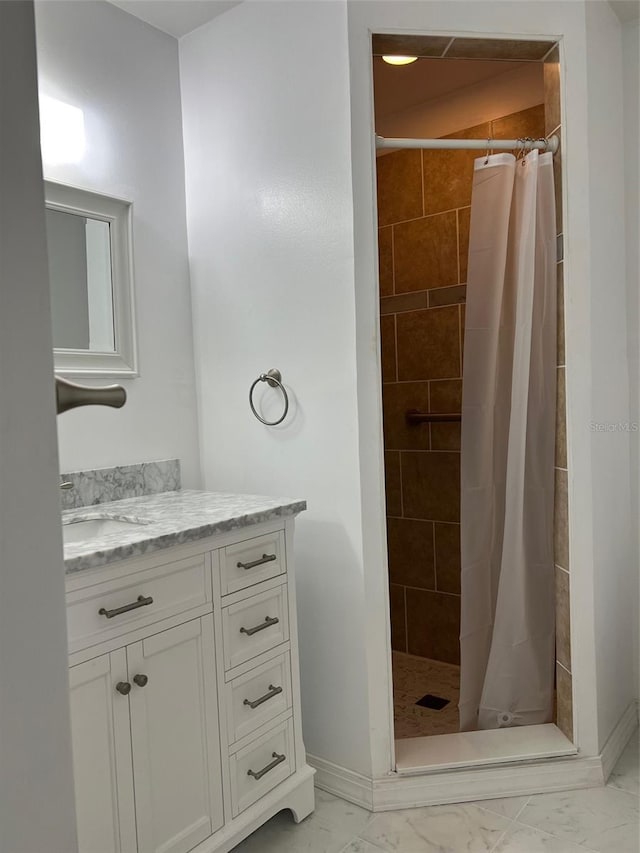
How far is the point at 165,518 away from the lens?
1.68 meters

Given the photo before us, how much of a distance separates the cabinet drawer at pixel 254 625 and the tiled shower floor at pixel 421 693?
84cm

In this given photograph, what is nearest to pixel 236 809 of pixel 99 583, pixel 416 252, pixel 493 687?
pixel 99 583

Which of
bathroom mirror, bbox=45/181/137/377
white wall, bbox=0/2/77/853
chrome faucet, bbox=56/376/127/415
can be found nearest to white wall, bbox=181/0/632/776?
bathroom mirror, bbox=45/181/137/377

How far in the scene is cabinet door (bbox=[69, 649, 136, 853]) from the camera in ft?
4.33

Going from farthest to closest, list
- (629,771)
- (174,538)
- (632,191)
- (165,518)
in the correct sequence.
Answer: (632,191) → (629,771) → (165,518) → (174,538)

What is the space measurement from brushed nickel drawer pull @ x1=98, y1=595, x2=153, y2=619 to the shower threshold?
0.98 meters

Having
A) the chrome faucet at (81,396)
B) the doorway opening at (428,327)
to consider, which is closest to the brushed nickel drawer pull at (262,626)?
the doorway opening at (428,327)

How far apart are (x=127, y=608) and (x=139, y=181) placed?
4.56ft

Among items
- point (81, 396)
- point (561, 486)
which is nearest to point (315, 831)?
point (561, 486)

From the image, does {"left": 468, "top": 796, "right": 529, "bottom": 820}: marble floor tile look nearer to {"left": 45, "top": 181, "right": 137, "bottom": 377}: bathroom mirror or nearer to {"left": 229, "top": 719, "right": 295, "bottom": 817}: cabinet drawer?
{"left": 229, "top": 719, "right": 295, "bottom": 817}: cabinet drawer

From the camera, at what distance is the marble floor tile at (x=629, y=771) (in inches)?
77.0

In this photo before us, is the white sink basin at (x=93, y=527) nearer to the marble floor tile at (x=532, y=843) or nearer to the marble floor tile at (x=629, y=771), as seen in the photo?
the marble floor tile at (x=532, y=843)

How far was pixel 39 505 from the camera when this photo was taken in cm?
41

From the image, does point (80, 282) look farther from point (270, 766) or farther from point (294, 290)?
point (270, 766)
